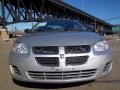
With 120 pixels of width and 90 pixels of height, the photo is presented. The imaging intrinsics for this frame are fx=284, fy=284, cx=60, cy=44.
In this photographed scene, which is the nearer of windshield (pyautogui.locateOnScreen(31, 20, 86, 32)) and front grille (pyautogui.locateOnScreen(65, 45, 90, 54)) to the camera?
front grille (pyautogui.locateOnScreen(65, 45, 90, 54))

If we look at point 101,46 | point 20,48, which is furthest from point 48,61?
point 101,46

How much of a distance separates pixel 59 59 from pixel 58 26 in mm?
2191

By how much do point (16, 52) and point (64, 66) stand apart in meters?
0.98

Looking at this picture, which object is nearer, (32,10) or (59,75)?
(59,75)

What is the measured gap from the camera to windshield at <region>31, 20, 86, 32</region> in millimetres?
6430

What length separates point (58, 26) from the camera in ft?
22.2

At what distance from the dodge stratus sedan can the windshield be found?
128 cm

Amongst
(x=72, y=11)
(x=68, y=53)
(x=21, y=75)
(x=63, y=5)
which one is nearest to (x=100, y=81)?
(x=68, y=53)

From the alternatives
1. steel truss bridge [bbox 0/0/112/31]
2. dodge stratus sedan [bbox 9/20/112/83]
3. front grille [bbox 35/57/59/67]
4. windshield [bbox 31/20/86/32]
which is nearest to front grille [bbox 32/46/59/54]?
dodge stratus sedan [bbox 9/20/112/83]

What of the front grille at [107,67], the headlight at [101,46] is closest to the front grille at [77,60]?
the headlight at [101,46]

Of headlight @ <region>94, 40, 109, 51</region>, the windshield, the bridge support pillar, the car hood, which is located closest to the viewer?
the car hood

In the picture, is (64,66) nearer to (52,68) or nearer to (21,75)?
(52,68)

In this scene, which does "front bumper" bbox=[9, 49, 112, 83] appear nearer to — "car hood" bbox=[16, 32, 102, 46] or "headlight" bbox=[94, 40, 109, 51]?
"headlight" bbox=[94, 40, 109, 51]

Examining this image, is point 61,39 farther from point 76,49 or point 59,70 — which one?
point 59,70
